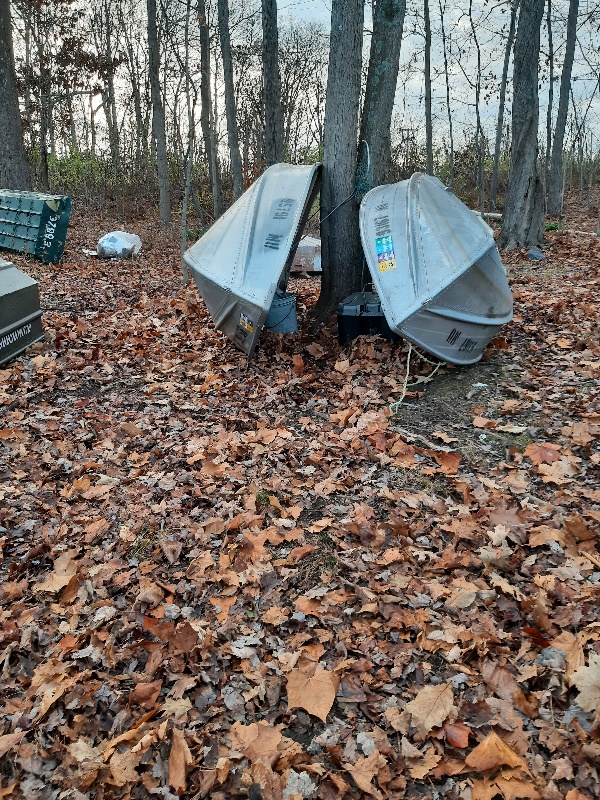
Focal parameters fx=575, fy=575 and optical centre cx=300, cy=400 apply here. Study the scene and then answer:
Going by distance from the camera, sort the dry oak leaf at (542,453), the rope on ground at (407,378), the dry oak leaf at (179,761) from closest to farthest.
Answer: the dry oak leaf at (179,761), the dry oak leaf at (542,453), the rope on ground at (407,378)

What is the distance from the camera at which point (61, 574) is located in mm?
3438

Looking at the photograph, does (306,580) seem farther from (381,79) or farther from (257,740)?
(381,79)

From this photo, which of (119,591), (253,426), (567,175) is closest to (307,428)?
(253,426)

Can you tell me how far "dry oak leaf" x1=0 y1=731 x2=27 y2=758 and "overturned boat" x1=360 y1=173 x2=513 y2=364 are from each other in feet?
13.3

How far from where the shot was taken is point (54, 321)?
7.61 m

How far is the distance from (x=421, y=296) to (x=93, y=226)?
14413 millimetres

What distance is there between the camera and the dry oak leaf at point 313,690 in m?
2.54

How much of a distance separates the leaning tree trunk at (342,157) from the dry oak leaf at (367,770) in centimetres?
539

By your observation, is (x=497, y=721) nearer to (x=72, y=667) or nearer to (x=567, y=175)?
(x=72, y=667)

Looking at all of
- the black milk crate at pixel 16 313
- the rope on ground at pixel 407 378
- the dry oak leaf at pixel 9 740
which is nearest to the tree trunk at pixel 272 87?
the black milk crate at pixel 16 313

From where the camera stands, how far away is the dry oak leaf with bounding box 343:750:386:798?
2.20 metres

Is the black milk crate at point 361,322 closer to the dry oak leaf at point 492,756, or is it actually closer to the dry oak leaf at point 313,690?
the dry oak leaf at point 313,690

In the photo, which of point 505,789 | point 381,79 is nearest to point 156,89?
point 381,79

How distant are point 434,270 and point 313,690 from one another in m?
3.94
